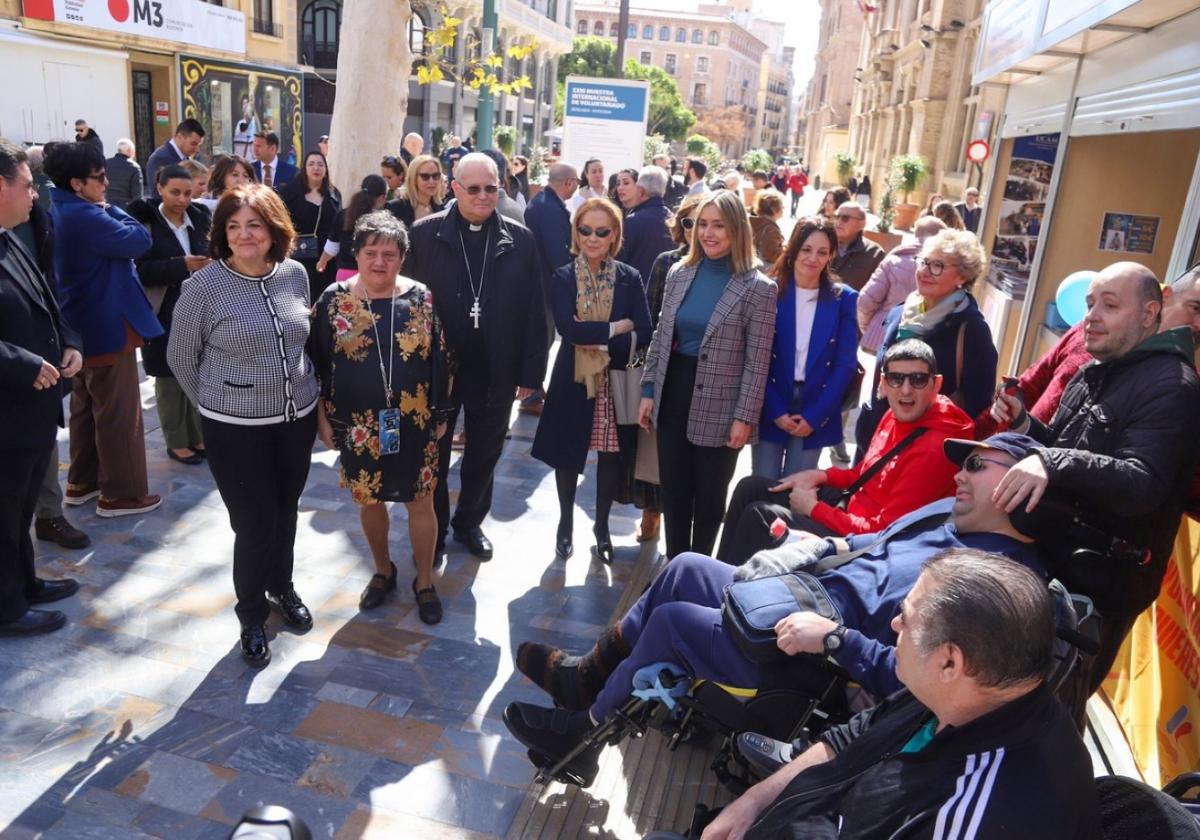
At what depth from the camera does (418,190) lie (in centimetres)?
627

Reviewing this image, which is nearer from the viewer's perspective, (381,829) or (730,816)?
(730,816)

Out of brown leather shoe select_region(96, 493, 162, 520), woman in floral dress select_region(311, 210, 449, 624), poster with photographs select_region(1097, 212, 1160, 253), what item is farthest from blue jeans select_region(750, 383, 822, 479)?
poster with photographs select_region(1097, 212, 1160, 253)

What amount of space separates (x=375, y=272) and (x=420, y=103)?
3899 centimetres

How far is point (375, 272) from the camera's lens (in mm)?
3596

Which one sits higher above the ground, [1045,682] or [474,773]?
[1045,682]

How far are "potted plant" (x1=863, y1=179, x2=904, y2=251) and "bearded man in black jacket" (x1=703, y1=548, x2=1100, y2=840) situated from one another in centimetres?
1245

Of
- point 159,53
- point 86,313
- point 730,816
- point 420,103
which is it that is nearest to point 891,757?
point 730,816

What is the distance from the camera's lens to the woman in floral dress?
3.61m

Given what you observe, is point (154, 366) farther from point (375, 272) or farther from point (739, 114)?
point (739, 114)

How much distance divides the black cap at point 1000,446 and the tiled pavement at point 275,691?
1.82 m

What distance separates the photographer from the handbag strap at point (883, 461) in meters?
3.40

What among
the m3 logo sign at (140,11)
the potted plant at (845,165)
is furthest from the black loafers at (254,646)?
the potted plant at (845,165)

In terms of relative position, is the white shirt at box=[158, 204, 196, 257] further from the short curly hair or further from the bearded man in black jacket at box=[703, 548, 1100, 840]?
the bearded man in black jacket at box=[703, 548, 1100, 840]

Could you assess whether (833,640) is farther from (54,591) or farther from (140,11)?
(140,11)
